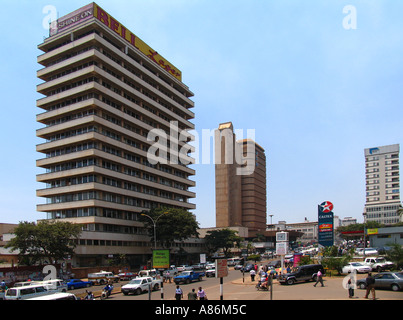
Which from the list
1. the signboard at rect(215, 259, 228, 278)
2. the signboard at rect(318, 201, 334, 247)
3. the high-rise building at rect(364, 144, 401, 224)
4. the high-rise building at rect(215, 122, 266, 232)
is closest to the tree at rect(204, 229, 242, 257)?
the high-rise building at rect(215, 122, 266, 232)

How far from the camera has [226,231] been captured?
348ft

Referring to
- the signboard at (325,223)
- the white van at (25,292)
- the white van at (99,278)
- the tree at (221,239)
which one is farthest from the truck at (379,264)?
the tree at (221,239)

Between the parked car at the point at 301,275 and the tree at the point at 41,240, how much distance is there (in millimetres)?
32369

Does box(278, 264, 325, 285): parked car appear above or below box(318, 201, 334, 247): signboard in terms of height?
below

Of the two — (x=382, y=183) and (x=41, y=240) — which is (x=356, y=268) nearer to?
(x=41, y=240)

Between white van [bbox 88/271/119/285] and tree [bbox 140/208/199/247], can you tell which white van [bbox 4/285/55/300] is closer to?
white van [bbox 88/271/119/285]

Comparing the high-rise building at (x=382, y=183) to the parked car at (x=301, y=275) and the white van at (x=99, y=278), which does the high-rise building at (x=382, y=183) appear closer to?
the parked car at (x=301, y=275)

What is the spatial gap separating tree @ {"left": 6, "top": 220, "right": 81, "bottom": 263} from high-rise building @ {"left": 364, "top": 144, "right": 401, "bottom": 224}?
135756 millimetres

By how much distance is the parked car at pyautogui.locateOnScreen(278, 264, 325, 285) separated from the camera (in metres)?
37.6

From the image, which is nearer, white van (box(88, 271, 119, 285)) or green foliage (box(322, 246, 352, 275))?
green foliage (box(322, 246, 352, 275))

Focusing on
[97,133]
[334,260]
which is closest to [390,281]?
[334,260]
